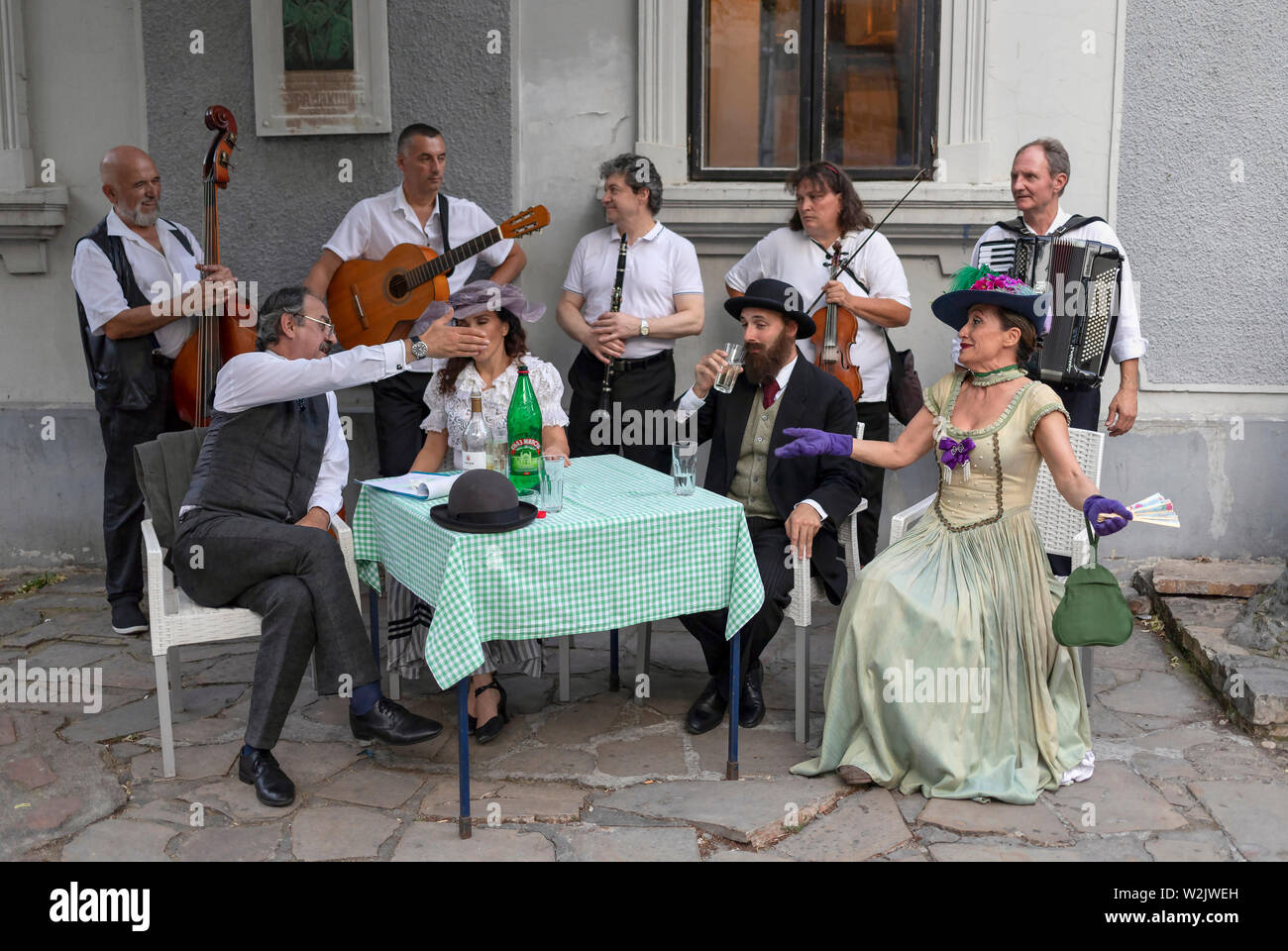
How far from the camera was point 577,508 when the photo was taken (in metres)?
4.07

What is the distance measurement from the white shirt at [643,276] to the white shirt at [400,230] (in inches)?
16.3

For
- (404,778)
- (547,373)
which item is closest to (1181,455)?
(547,373)

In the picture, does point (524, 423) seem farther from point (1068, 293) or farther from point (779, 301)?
point (1068, 293)

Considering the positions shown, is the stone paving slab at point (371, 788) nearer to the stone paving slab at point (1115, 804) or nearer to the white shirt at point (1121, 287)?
the stone paving slab at point (1115, 804)

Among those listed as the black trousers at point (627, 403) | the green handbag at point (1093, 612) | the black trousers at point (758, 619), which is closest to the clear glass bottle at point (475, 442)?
the black trousers at point (758, 619)

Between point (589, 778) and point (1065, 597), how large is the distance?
61.6 inches

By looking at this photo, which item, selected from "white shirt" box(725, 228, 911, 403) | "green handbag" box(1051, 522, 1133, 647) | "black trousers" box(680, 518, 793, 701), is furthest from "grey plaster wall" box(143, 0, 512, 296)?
"green handbag" box(1051, 522, 1133, 647)

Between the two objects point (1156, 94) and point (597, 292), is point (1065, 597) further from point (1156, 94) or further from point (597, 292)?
point (1156, 94)

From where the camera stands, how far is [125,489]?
5.81 meters

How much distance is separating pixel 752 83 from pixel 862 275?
4.36 ft

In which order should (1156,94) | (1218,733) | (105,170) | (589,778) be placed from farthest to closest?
(1156,94), (105,170), (1218,733), (589,778)

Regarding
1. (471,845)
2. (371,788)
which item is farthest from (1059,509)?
(371,788)

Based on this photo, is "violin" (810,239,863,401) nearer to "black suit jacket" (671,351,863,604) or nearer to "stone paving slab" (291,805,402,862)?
"black suit jacket" (671,351,863,604)

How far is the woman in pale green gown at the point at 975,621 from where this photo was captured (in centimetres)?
408
